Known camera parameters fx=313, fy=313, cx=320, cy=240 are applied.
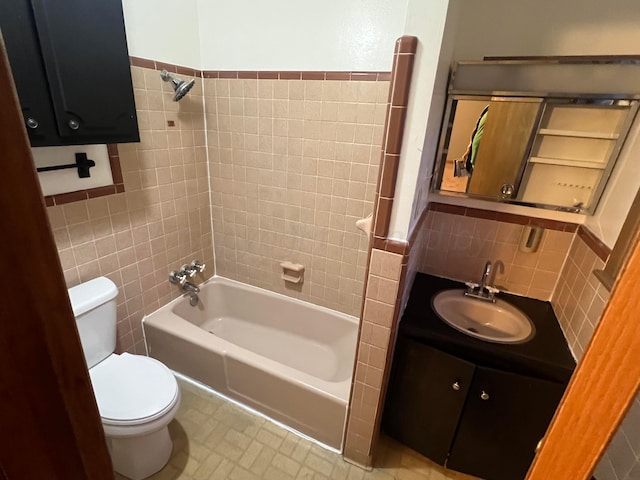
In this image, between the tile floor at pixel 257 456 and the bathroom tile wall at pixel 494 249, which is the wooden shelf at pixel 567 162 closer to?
the bathroom tile wall at pixel 494 249

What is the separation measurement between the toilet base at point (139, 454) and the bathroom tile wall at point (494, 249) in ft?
5.22

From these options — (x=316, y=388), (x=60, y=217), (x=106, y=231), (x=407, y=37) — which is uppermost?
(x=407, y=37)

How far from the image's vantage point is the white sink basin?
1.47m

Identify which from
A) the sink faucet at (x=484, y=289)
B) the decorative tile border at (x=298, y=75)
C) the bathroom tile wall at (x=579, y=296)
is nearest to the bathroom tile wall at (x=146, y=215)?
the decorative tile border at (x=298, y=75)

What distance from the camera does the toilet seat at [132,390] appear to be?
1.28 m

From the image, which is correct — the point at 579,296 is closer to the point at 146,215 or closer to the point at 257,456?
the point at 257,456

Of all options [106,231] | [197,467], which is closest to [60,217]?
[106,231]

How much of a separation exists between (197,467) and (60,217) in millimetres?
1331

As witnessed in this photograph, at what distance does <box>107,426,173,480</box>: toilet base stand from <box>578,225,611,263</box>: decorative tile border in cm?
194

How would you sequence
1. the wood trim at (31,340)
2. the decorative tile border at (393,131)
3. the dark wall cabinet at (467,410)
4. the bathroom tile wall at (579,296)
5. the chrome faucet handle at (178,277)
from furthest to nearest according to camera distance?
the chrome faucet handle at (178,277), the dark wall cabinet at (467,410), the bathroom tile wall at (579,296), the decorative tile border at (393,131), the wood trim at (31,340)

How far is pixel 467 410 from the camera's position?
1339 mm

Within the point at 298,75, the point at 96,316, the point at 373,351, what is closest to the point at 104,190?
the point at 96,316

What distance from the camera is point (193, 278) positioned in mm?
2244

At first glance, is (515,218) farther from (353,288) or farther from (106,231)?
(106,231)
